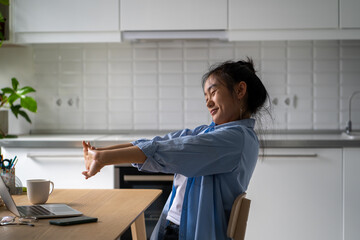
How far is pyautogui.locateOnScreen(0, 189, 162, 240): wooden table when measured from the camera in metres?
1.20

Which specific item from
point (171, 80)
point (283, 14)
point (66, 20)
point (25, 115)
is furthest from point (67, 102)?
point (283, 14)

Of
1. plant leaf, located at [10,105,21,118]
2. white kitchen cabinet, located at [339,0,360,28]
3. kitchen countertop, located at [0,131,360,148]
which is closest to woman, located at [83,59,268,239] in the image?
kitchen countertop, located at [0,131,360,148]

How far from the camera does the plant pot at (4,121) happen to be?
325cm

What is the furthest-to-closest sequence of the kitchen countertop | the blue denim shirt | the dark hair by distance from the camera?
the kitchen countertop
the dark hair
the blue denim shirt

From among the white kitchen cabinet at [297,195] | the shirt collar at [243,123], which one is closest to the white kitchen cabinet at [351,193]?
the white kitchen cabinet at [297,195]

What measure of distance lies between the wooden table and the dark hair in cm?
48

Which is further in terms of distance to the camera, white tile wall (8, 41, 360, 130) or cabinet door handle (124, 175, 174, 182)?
white tile wall (8, 41, 360, 130)

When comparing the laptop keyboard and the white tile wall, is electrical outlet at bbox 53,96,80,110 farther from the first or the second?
the laptop keyboard

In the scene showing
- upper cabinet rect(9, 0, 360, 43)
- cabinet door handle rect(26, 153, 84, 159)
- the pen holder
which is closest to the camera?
the pen holder

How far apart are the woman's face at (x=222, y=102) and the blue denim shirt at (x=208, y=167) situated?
4 cm

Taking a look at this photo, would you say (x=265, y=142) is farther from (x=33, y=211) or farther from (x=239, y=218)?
(x=33, y=211)

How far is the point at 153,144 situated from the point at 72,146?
1.81 m

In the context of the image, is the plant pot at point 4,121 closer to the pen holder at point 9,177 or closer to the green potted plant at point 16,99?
the green potted plant at point 16,99

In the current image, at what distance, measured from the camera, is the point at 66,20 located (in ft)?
10.6
